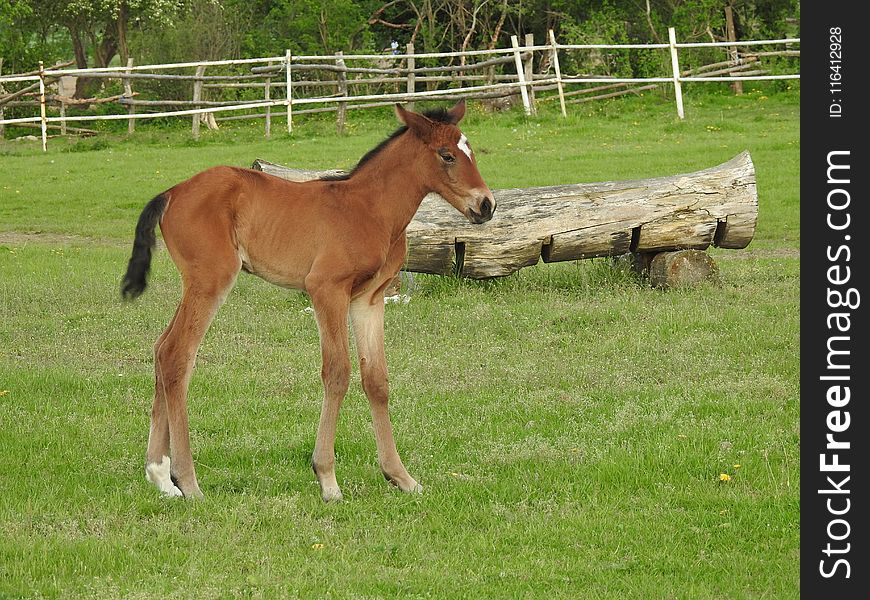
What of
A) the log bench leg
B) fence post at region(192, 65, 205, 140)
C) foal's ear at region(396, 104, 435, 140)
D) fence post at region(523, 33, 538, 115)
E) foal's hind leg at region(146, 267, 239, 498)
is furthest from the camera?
fence post at region(523, 33, 538, 115)

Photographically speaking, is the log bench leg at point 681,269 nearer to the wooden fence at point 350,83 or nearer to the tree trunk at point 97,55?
the wooden fence at point 350,83

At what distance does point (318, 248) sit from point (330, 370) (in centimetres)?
64

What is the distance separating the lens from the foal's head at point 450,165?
19.5 ft

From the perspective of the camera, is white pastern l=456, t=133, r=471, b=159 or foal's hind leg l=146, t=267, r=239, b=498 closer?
foal's hind leg l=146, t=267, r=239, b=498

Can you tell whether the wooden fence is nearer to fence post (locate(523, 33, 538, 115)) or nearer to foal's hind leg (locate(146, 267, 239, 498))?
fence post (locate(523, 33, 538, 115))

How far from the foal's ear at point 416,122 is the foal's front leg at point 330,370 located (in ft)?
3.15

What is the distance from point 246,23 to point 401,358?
91.2 ft

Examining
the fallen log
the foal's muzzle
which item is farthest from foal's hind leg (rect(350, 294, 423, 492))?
the fallen log

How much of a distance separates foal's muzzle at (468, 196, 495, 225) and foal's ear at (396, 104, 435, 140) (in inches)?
18.4

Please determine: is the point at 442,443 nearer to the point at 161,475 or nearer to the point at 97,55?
the point at 161,475

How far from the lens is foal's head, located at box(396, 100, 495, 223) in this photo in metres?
5.93

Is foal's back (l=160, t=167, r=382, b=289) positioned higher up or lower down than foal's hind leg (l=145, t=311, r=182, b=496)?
higher up

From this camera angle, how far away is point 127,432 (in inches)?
279

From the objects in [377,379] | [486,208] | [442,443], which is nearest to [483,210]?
[486,208]
